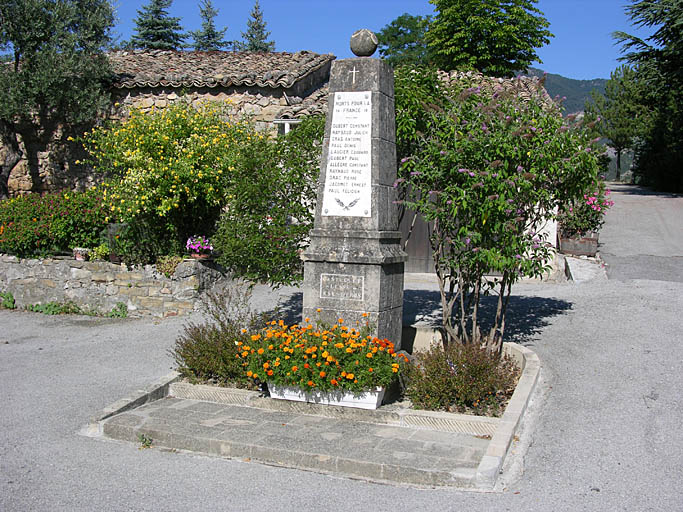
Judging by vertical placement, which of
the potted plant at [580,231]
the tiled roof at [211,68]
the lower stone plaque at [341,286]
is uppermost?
the tiled roof at [211,68]

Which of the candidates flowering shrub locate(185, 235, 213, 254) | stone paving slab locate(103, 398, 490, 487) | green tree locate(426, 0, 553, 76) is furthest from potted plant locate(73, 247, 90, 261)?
green tree locate(426, 0, 553, 76)

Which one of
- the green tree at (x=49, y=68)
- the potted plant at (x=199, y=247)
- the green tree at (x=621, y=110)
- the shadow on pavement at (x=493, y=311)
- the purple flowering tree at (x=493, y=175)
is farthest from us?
the green tree at (x=621, y=110)

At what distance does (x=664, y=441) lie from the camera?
4828 millimetres

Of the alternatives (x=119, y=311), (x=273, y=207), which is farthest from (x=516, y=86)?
(x=119, y=311)

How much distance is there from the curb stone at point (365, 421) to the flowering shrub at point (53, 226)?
5.58 metres

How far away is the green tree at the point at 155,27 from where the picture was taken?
26.7 meters

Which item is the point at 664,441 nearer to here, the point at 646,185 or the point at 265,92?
the point at 265,92

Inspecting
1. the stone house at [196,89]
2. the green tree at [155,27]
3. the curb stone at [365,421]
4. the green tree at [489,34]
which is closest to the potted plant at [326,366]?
the curb stone at [365,421]

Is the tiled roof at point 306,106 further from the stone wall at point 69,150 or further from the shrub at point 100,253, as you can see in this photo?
the shrub at point 100,253

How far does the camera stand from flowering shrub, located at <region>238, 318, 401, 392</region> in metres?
5.40

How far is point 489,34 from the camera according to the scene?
22688 mm

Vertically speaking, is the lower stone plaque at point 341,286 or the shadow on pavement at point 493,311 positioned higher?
the lower stone plaque at point 341,286

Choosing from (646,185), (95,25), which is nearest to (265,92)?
(95,25)

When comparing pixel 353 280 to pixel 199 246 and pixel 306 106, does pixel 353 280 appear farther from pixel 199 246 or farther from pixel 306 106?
pixel 306 106
